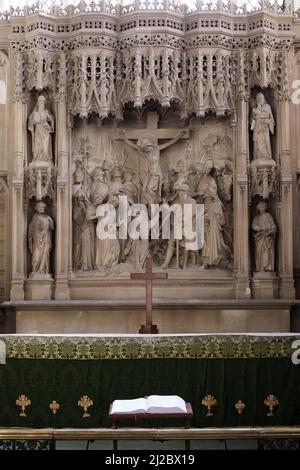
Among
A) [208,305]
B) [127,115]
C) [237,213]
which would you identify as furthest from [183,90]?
[208,305]

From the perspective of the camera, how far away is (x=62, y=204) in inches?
498

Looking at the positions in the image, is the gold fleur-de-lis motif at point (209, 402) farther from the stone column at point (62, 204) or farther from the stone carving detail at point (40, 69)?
the stone carving detail at point (40, 69)

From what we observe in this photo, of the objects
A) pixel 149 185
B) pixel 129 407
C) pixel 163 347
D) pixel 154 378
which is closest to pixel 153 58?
pixel 149 185

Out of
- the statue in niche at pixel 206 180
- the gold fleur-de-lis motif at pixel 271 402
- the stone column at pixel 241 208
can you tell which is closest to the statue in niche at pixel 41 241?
the statue in niche at pixel 206 180

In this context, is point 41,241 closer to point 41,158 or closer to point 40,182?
point 40,182

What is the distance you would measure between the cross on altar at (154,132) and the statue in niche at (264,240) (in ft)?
6.12

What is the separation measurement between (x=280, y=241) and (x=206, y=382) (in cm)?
413

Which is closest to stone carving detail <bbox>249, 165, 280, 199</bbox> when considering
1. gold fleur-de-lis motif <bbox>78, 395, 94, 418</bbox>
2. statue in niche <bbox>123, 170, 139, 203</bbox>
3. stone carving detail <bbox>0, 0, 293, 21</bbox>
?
statue in niche <bbox>123, 170, 139, 203</bbox>

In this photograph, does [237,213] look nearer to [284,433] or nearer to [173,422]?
[173,422]

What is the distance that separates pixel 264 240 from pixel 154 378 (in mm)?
4216

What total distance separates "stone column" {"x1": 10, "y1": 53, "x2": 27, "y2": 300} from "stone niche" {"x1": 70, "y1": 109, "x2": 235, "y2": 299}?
0.86m

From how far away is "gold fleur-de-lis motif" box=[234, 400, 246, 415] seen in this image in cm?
899

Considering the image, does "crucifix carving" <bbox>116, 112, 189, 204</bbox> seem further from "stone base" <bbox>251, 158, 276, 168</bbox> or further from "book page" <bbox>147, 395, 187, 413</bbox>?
"book page" <bbox>147, 395, 187, 413</bbox>

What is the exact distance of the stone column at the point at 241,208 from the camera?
1240 centimetres
